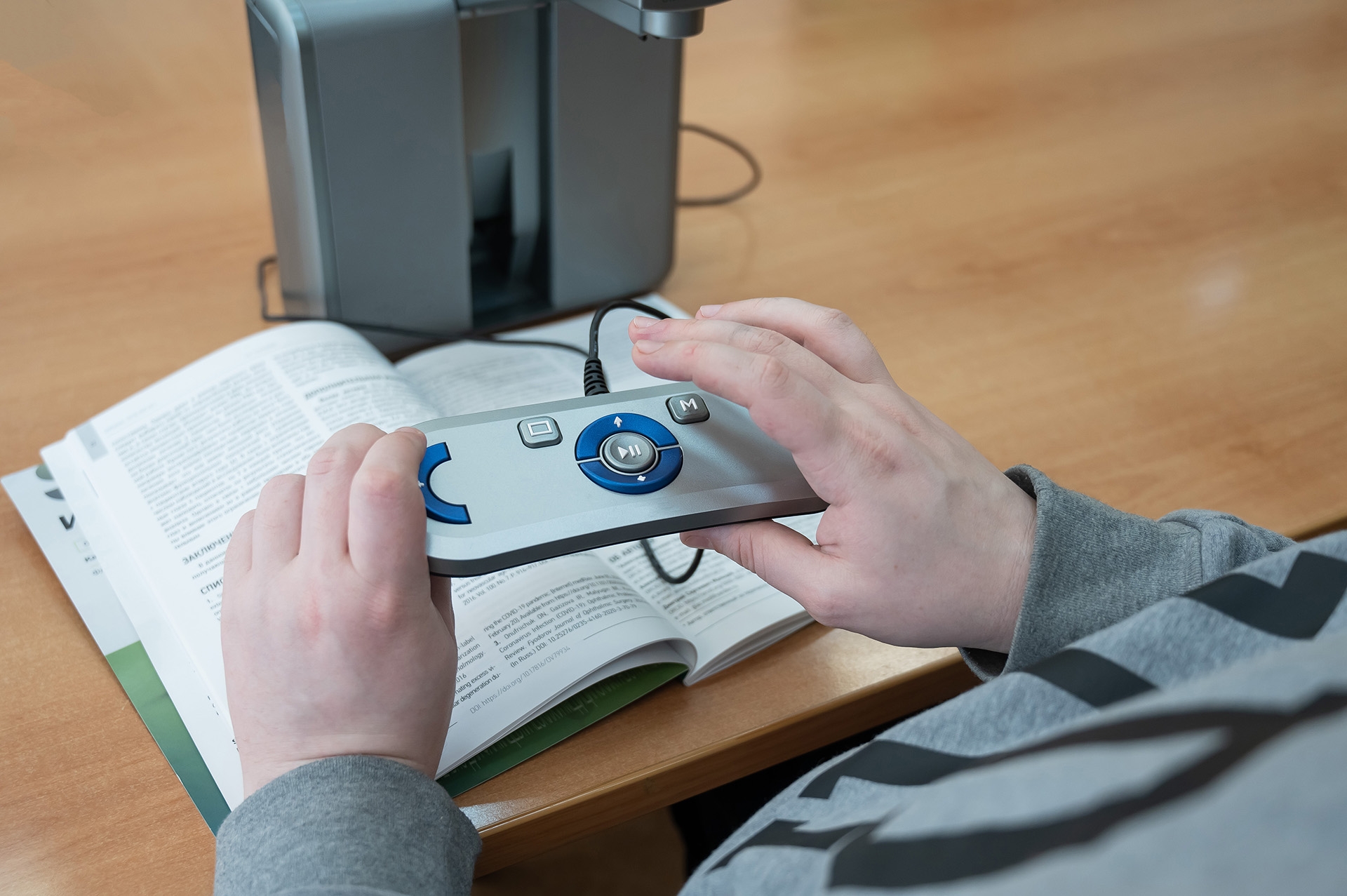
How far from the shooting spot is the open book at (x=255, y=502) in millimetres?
446

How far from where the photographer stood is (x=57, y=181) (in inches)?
31.3

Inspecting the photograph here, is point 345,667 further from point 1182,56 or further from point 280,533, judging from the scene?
point 1182,56

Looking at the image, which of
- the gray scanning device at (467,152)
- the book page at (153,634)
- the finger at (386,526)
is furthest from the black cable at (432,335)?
the finger at (386,526)

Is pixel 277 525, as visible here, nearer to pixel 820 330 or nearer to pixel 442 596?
pixel 442 596

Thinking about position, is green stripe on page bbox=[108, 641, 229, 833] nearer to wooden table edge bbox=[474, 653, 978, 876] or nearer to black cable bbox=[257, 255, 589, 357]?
wooden table edge bbox=[474, 653, 978, 876]

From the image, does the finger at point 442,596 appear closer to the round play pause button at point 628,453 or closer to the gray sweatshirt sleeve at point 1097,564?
the round play pause button at point 628,453

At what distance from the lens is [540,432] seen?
1.53 ft

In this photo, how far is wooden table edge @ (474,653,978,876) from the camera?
0.43 m

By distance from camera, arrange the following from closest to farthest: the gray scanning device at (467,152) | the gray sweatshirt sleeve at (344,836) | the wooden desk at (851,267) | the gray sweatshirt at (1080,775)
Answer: the gray sweatshirt at (1080,775)
the gray sweatshirt sleeve at (344,836)
the wooden desk at (851,267)
the gray scanning device at (467,152)

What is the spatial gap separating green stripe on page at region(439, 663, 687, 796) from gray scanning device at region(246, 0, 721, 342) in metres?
0.32

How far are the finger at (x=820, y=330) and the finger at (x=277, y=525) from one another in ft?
0.66

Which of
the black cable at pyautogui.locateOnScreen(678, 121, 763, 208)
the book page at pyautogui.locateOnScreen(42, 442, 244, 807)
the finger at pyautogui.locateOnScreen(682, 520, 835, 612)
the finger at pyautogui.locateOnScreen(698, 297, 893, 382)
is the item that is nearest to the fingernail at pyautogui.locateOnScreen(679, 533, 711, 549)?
the finger at pyautogui.locateOnScreen(682, 520, 835, 612)

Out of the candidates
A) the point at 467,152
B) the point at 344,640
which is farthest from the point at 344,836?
the point at 467,152

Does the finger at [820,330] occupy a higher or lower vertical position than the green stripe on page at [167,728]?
higher
